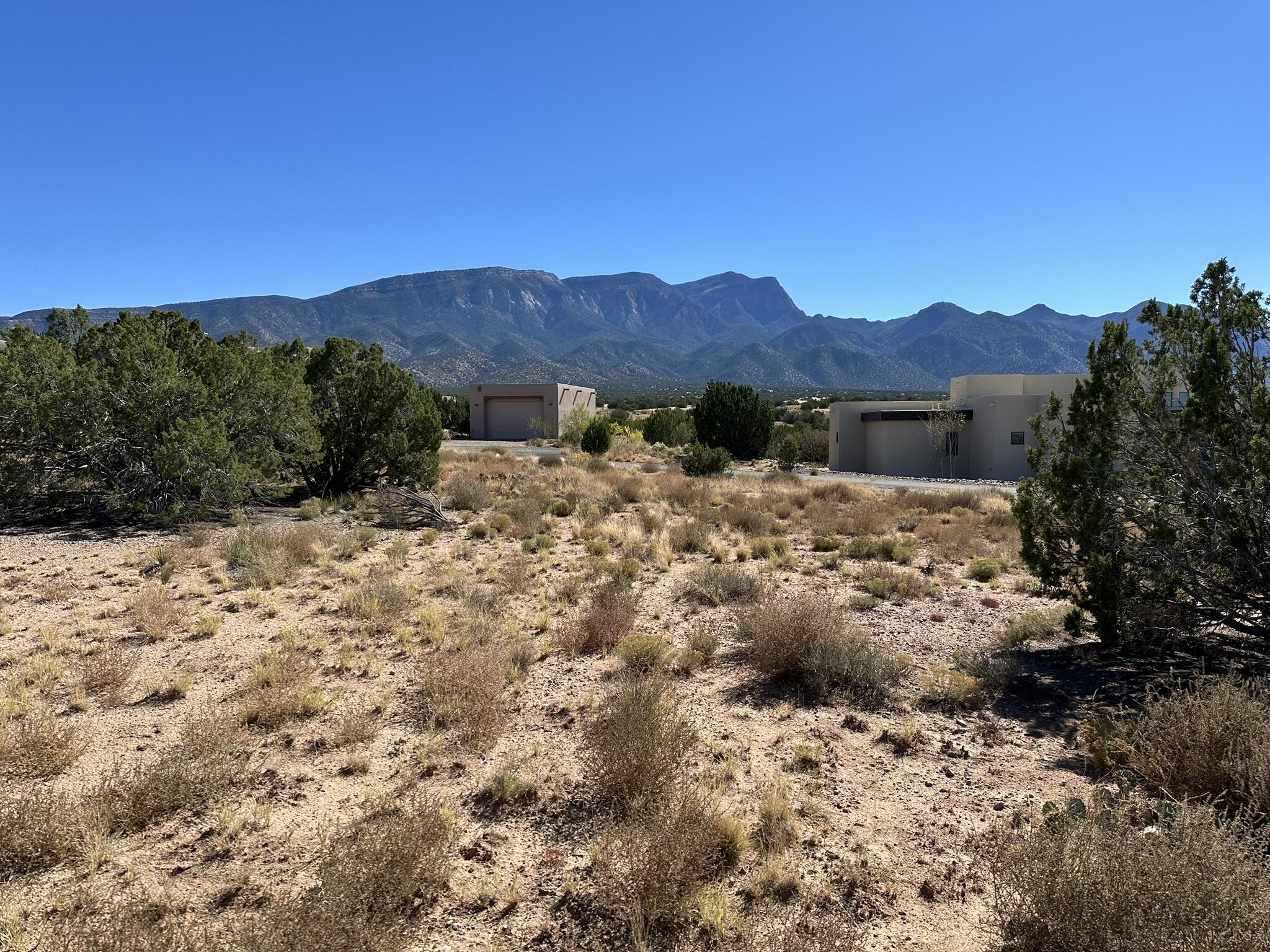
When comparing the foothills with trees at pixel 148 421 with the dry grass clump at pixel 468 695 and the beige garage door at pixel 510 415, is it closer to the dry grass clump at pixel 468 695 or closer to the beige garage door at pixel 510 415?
the dry grass clump at pixel 468 695

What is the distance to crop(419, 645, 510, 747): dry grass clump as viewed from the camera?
17.9 ft

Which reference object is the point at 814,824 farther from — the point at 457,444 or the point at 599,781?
the point at 457,444

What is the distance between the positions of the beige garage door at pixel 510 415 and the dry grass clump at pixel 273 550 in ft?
150

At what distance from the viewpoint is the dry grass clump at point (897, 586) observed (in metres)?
9.91

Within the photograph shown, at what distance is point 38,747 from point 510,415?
55355mm

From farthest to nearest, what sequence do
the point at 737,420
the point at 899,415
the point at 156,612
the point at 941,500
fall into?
1. the point at 737,420
2. the point at 899,415
3. the point at 941,500
4. the point at 156,612

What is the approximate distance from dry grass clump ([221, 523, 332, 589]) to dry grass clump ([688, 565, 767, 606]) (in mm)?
5775

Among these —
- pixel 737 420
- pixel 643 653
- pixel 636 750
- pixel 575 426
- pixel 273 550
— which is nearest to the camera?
pixel 636 750

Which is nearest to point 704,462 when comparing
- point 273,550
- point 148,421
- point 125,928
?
point 148,421

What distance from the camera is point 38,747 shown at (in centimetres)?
475

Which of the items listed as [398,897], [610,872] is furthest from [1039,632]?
[398,897]

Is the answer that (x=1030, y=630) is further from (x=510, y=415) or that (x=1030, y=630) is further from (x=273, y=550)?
(x=510, y=415)

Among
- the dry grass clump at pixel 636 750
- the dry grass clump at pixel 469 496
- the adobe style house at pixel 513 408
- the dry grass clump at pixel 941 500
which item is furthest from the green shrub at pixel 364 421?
the adobe style house at pixel 513 408

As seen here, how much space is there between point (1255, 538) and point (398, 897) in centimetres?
674
